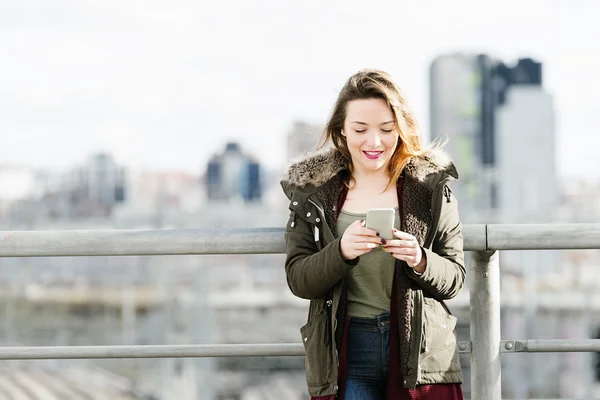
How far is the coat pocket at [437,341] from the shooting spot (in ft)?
8.55

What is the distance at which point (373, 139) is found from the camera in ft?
8.80

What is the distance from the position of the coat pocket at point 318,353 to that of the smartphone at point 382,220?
31 centimetres

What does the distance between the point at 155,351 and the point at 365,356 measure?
2.17 ft

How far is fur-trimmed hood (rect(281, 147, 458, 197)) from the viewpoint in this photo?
272cm

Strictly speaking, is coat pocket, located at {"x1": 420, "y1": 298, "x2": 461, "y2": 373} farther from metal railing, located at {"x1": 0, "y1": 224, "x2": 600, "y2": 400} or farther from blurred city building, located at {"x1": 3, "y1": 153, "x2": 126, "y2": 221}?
blurred city building, located at {"x1": 3, "y1": 153, "x2": 126, "y2": 221}

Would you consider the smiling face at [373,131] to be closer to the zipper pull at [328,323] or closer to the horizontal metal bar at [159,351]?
the zipper pull at [328,323]

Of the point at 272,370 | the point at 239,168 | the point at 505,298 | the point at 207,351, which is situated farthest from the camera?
the point at 239,168

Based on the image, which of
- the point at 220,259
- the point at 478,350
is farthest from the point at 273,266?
the point at 478,350

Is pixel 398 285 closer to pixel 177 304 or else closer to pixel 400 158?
pixel 400 158

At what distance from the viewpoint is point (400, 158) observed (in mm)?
2752

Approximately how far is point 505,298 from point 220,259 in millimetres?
18688

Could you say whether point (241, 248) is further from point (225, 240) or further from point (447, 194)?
point (447, 194)

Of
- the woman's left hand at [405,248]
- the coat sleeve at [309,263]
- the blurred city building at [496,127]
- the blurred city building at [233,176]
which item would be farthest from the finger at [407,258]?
the blurred city building at [233,176]

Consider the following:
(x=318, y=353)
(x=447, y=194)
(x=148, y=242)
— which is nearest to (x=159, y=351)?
(x=148, y=242)
